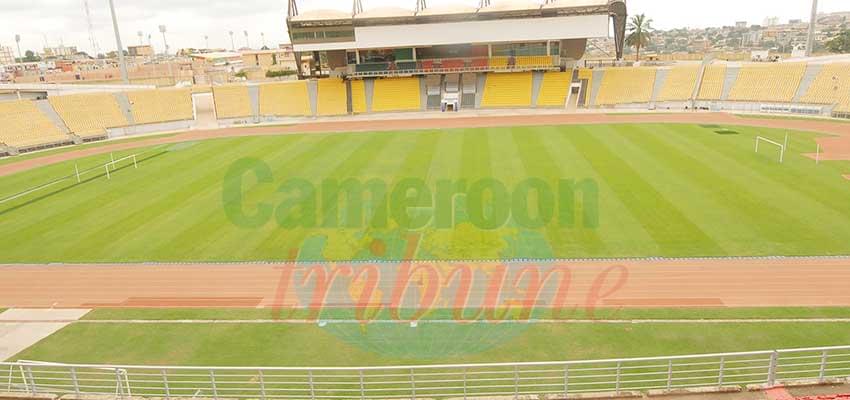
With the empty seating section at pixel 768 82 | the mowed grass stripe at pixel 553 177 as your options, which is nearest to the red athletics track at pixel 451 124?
the empty seating section at pixel 768 82

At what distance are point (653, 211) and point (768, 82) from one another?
34327 millimetres

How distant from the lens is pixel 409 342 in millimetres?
12789

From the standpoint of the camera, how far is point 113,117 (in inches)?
1937

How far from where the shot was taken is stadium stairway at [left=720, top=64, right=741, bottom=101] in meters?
47.1

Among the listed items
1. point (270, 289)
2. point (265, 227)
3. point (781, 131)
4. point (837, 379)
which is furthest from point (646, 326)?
point (781, 131)

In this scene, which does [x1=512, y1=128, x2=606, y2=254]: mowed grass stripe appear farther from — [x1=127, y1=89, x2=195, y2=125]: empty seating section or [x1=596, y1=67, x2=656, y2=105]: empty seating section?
[x1=127, y1=89, x2=195, y2=125]: empty seating section

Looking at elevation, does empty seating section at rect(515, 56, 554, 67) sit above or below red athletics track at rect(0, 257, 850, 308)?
above

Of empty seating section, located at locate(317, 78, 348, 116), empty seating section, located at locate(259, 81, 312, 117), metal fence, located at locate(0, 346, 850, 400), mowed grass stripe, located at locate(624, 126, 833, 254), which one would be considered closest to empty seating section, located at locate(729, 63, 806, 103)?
mowed grass stripe, located at locate(624, 126, 833, 254)

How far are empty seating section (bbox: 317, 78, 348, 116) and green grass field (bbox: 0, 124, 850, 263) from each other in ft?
54.4

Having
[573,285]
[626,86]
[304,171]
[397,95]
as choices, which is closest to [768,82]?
[626,86]

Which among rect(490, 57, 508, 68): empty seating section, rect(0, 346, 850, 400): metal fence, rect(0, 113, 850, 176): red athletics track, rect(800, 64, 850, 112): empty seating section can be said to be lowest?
rect(0, 346, 850, 400): metal fence

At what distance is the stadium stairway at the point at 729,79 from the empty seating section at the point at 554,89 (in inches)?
519

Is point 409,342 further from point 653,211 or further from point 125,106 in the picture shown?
point 125,106

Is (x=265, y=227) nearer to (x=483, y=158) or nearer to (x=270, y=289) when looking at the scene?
(x=270, y=289)
